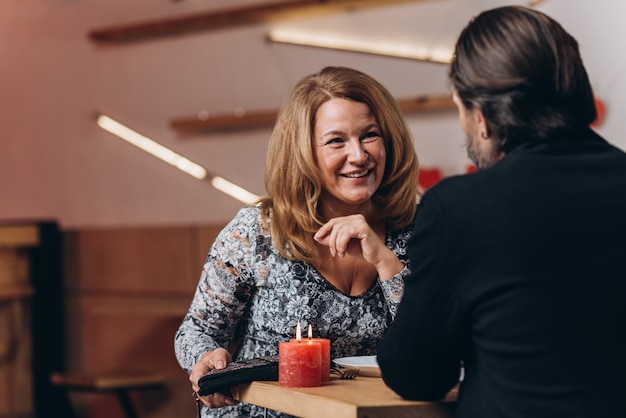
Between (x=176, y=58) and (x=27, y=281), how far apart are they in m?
1.45

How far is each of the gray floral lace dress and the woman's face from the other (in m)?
0.18

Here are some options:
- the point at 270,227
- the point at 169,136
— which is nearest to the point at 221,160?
the point at 169,136

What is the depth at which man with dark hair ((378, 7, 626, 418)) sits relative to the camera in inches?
56.5

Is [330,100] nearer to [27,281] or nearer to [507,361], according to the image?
[507,361]

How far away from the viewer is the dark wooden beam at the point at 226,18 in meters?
4.38

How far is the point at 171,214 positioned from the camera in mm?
4926

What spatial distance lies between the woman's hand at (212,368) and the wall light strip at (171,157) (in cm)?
257

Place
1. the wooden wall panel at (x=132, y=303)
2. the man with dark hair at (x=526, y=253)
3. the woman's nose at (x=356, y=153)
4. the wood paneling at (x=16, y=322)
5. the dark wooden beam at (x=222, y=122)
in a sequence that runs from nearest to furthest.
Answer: the man with dark hair at (x=526, y=253) < the woman's nose at (x=356, y=153) < the dark wooden beam at (x=222, y=122) < the wooden wall panel at (x=132, y=303) < the wood paneling at (x=16, y=322)

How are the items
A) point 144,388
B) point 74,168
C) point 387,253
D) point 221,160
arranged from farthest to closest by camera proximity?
1. point 74,168
2. point 221,160
3. point 144,388
4. point 387,253

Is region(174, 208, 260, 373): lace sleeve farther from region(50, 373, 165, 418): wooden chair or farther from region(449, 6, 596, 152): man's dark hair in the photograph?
region(50, 373, 165, 418): wooden chair

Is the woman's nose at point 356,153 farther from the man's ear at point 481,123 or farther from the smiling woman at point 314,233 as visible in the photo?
the man's ear at point 481,123

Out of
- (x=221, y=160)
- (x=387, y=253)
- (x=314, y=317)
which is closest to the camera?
(x=387, y=253)

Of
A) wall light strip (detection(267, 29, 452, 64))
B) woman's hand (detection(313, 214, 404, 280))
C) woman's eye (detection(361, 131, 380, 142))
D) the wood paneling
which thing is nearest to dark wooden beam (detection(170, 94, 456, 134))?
wall light strip (detection(267, 29, 452, 64))

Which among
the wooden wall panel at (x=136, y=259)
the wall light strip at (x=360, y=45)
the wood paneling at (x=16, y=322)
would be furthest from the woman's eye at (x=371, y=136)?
the wood paneling at (x=16, y=322)
